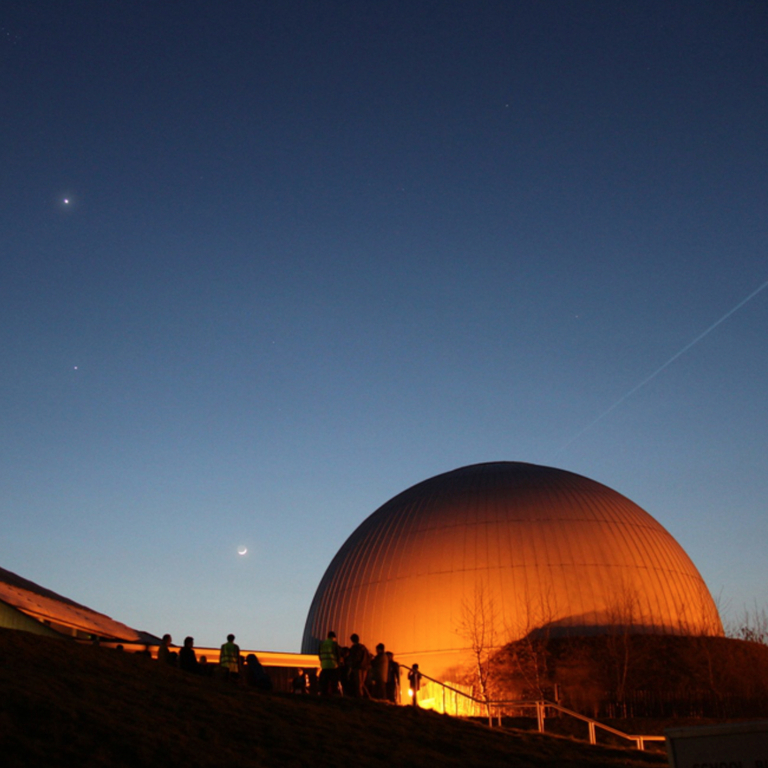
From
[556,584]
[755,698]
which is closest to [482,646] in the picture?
[556,584]

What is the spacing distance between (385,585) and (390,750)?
24921mm

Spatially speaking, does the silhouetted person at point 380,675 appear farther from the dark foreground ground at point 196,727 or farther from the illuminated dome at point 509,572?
the illuminated dome at point 509,572

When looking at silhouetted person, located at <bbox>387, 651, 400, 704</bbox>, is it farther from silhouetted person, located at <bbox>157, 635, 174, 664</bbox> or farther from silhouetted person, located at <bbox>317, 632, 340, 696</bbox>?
silhouetted person, located at <bbox>157, 635, 174, 664</bbox>

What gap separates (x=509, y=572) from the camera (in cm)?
3438

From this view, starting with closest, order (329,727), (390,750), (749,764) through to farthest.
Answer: (749,764)
(390,750)
(329,727)

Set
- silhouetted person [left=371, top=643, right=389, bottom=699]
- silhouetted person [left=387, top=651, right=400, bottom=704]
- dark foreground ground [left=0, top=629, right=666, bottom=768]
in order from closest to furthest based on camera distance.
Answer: dark foreground ground [left=0, top=629, right=666, bottom=768] → silhouetted person [left=371, top=643, right=389, bottom=699] → silhouetted person [left=387, top=651, right=400, bottom=704]

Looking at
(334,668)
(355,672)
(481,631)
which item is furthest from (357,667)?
A: (481,631)

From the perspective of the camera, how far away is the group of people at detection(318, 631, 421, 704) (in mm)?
16891

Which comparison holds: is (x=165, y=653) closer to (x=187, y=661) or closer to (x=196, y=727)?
(x=187, y=661)

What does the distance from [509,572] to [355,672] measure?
1841cm

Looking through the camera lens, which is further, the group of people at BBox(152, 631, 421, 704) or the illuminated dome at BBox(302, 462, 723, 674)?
the illuminated dome at BBox(302, 462, 723, 674)

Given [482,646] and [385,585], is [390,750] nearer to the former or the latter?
[482,646]

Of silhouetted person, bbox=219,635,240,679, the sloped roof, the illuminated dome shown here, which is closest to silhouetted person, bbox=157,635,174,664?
silhouetted person, bbox=219,635,240,679

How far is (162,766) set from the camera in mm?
8742
